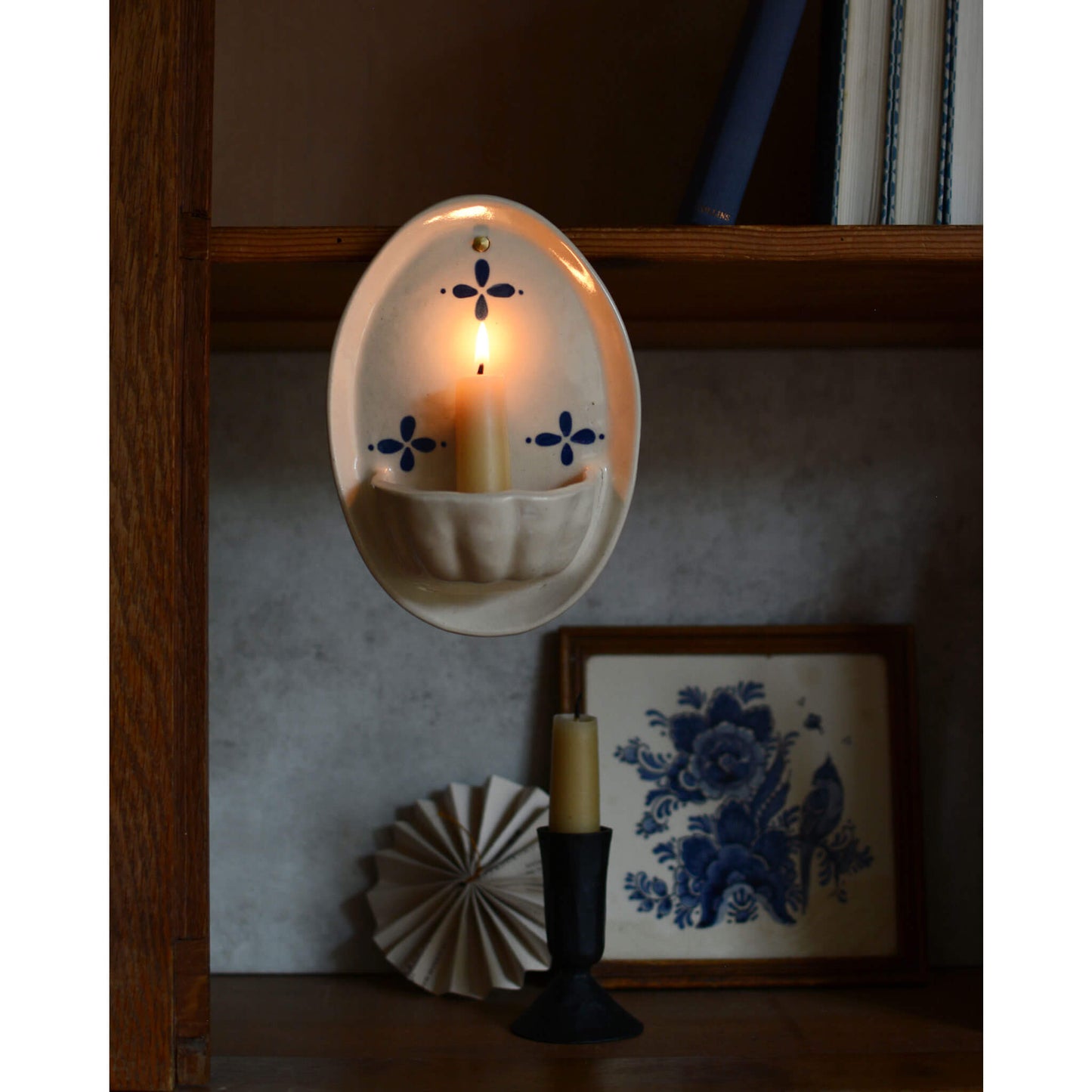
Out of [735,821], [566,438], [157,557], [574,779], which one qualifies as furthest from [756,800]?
[157,557]

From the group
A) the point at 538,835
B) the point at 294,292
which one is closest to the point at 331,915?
the point at 538,835

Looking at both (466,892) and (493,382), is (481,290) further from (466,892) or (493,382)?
(466,892)

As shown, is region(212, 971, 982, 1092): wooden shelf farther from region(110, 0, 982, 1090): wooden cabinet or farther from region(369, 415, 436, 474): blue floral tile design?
region(369, 415, 436, 474): blue floral tile design

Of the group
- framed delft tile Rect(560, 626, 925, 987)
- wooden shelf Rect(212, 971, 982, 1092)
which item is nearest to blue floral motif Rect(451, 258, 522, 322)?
framed delft tile Rect(560, 626, 925, 987)

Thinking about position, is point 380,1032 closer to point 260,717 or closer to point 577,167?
point 260,717

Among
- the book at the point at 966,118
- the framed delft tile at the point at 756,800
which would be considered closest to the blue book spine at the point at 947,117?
the book at the point at 966,118

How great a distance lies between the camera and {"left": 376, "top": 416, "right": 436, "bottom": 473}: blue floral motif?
0.73m

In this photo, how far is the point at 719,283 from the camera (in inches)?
31.5

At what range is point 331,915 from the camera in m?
0.98

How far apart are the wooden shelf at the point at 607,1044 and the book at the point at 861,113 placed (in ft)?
1.94

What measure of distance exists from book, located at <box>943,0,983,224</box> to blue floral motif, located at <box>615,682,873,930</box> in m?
0.44

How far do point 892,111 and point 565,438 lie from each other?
33 centimetres

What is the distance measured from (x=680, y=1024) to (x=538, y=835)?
0.19 m

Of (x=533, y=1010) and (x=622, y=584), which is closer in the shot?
(x=533, y=1010)
